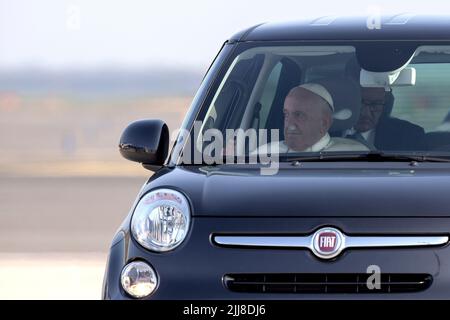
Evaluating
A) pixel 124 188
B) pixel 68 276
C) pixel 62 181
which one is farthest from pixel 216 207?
pixel 62 181

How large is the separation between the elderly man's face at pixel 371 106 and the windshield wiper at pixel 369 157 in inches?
13.3

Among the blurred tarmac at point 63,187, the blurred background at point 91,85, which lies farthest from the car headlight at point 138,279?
the blurred background at point 91,85

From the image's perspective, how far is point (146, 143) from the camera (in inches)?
267

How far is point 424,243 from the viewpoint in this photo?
18.8 ft

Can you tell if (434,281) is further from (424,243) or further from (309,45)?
(309,45)

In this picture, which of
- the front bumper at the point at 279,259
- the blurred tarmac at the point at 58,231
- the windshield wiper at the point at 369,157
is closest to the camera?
the front bumper at the point at 279,259

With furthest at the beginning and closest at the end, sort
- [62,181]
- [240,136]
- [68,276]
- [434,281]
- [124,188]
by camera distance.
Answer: [62,181], [124,188], [68,276], [240,136], [434,281]

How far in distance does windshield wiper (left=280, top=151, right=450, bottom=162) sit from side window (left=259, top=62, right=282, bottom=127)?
79 centimetres

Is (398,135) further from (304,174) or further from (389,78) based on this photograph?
(304,174)

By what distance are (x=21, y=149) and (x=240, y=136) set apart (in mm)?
20528

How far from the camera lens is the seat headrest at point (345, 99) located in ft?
22.7

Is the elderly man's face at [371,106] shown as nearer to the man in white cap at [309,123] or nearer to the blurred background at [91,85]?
the man in white cap at [309,123]

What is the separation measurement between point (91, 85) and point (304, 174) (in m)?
29.8

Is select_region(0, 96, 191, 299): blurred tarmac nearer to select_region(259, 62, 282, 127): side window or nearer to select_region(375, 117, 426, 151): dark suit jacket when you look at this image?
select_region(259, 62, 282, 127): side window
